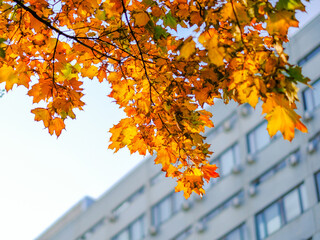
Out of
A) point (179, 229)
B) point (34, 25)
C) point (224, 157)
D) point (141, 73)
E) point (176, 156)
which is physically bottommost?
point (176, 156)

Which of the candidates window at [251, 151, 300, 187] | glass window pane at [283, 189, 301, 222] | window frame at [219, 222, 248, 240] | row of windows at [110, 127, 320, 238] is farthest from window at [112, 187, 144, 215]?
glass window pane at [283, 189, 301, 222]

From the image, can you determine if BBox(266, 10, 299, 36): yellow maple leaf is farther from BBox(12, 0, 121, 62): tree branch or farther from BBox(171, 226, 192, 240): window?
BBox(171, 226, 192, 240): window

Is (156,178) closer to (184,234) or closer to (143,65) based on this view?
(184,234)

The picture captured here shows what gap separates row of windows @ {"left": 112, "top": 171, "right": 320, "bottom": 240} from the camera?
22922 millimetres

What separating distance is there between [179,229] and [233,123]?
17.0ft

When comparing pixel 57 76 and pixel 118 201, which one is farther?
pixel 118 201

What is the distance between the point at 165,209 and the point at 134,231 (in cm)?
240

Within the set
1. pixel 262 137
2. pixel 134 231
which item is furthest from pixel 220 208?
pixel 134 231

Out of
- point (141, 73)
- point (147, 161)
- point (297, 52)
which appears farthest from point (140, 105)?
point (147, 161)

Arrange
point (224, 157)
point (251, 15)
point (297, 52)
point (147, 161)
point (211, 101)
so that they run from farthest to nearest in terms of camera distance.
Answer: point (147, 161), point (224, 157), point (297, 52), point (211, 101), point (251, 15)

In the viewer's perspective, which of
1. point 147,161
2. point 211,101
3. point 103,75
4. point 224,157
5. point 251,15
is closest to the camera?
point 251,15

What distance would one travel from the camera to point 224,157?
27.8 metres

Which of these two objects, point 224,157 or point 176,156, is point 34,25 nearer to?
point 176,156

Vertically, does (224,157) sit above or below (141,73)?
above
